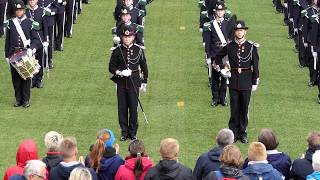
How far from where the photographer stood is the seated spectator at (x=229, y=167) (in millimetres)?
8922

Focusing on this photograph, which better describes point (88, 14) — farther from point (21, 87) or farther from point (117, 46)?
point (117, 46)

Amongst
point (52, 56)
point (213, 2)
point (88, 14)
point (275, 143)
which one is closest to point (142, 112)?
point (213, 2)

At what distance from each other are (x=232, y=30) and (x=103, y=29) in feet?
25.9

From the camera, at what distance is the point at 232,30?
15445 millimetres

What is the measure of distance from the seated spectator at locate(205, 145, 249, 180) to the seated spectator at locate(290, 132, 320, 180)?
115cm

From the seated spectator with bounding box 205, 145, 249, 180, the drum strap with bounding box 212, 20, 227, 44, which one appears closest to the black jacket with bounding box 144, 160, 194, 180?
the seated spectator with bounding box 205, 145, 249, 180

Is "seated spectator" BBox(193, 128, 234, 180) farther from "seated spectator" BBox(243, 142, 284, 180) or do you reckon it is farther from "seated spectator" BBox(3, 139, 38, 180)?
"seated spectator" BBox(3, 139, 38, 180)

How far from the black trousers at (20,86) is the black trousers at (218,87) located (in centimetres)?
350

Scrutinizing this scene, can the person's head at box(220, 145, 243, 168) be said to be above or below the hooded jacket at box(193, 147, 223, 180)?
above

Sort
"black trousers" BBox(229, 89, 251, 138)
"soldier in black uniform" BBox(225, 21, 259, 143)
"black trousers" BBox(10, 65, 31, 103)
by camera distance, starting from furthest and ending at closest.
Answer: "black trousers" BBox(10, 65, 31, 103)
"black trousers" BBox(229, 89, 251, 138)
"soldier in black uniform" BBox(225, 21, 259, 143)

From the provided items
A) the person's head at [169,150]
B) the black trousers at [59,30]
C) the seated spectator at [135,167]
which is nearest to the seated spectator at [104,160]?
the seated spectator at [135,167]

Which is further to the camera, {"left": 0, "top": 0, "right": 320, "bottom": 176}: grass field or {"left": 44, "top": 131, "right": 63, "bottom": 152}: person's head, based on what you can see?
{"left": 0, "top": 0, "right": 320, "bottom": 176}: grass field

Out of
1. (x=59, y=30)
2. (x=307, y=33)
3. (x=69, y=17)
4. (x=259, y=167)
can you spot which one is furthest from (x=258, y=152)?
(x=69, y=17)

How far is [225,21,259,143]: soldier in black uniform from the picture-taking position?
→ 14320 mm
